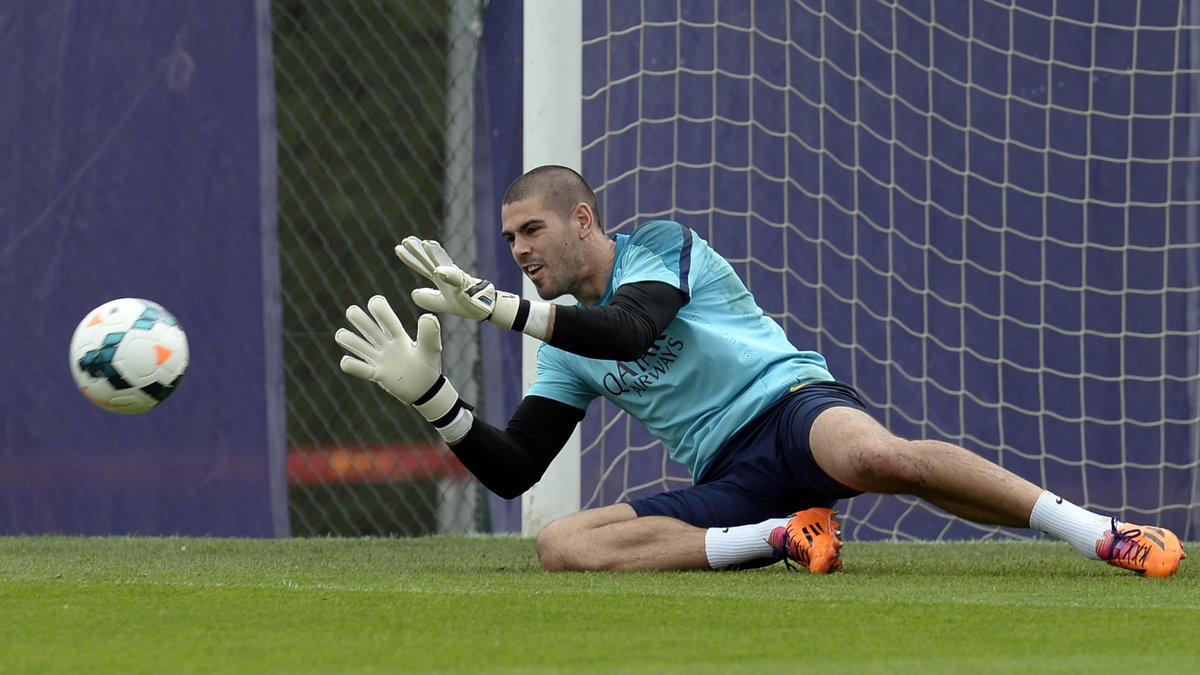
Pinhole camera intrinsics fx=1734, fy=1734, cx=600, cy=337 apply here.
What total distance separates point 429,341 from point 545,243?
37 centimetres

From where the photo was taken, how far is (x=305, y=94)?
693 cm

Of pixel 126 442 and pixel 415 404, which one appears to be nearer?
pixel 415 404

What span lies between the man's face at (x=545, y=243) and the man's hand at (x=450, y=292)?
366 millimetres

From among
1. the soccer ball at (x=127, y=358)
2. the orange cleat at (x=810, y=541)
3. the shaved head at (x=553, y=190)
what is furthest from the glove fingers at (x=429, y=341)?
the orange cleat at (x=810, y=541)

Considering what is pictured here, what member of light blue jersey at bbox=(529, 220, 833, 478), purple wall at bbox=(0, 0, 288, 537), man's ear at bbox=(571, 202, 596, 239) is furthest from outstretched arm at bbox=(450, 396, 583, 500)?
purple wall at bbox=(0, 0, 288, 537)

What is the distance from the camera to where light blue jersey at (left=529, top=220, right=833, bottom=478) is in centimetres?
420

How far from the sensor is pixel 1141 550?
3.69m

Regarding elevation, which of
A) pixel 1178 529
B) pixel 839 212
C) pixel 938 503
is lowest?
pixel 1178 529

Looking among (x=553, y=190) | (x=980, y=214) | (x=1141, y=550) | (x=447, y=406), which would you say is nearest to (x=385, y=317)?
(x=447, y=406)

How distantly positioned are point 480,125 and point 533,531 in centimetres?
195

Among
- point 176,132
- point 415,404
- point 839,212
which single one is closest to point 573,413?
point 415,404

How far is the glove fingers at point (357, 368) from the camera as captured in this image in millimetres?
4004

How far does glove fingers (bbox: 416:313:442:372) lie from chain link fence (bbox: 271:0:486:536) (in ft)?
8.39

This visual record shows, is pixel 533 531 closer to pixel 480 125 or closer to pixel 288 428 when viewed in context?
pixel 288 428
